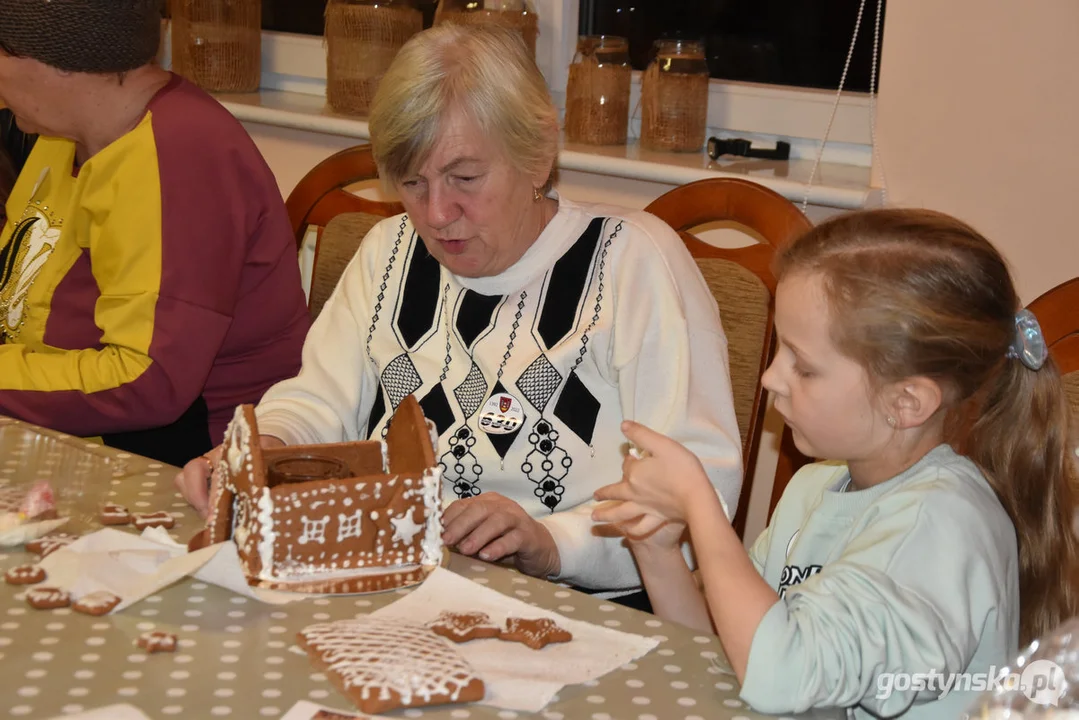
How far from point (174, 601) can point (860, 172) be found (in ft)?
5.47

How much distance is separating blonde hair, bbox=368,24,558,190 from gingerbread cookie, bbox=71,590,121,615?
712mm

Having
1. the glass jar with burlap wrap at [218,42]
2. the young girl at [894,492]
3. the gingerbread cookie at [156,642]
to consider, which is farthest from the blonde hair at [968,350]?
the glass jar with burlap wrap at [218,42]

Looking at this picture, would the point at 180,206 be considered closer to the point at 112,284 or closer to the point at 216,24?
the point at 112,284

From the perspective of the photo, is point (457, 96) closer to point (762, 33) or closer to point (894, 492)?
point (894, 492)

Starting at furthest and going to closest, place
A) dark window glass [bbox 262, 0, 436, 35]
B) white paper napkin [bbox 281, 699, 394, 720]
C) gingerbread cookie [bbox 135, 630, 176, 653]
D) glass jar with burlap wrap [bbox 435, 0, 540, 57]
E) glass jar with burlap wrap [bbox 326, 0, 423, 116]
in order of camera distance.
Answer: dark window glass [bbox 262, 0, 436, 35] → glass jar with burlap wrap [bbox 326, 0, 423, 116] → glass jar with burlap wrap [bbox 435, 0, 540, 57] → gingerbread cookie [bbox 135, 630, 176, 653] → white paper napkin [bbox 281, 699, 394, 720]

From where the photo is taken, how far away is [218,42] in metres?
3.14

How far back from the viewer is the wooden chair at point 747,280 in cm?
182

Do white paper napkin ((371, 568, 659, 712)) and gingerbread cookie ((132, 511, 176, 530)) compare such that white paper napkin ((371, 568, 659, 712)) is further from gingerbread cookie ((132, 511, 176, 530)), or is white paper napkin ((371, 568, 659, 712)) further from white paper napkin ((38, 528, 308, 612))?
gingerbread cookie ((132, 511, 176, 530))

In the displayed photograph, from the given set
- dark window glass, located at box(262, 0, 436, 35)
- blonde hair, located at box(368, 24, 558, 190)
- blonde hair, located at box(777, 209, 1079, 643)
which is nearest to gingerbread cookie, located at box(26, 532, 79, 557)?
blonde hair, located at box(368, 24, 558, 190)

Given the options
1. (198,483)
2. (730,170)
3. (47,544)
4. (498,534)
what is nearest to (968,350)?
(498,534)

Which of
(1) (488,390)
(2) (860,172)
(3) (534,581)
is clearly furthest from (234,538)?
(2) (860,172)

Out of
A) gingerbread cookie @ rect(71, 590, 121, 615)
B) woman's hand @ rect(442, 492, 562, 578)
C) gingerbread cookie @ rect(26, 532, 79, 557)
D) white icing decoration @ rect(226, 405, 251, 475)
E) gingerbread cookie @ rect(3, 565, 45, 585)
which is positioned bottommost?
woman's hand @ rect(442, 492, 562, 578)

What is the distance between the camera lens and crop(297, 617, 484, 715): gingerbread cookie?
0.95 meters

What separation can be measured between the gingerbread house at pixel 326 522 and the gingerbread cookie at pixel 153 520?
0.11 meters
